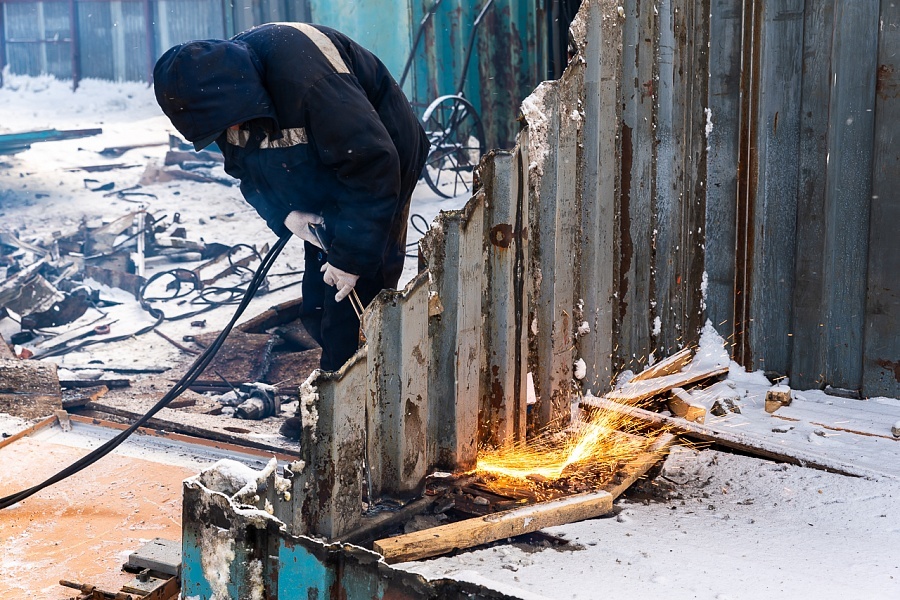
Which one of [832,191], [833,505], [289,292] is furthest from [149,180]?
[833,505]

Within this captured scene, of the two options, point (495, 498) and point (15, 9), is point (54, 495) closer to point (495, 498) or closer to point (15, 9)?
point (495, 498)

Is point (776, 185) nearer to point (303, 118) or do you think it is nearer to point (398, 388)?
point (303, 118)

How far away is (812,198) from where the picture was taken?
4.37m

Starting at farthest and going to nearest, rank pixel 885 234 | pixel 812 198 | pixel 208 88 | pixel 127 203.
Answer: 1. pixel 127 203
2. pixel 812 198
3. pixel 885 234
4. pixel 208 88

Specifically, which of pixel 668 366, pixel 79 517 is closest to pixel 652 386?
pixel 668 366

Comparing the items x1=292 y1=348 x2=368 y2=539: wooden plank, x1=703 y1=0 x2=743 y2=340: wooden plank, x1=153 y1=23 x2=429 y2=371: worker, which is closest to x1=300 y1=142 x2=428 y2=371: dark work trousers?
x1=153 y1=23 x2=429 y2=371: worker

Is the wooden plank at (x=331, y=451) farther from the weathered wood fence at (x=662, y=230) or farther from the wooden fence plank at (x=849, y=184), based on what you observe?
the wooden fence plank at (x=849, y=184)

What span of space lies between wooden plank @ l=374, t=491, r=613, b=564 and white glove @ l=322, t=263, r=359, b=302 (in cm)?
118

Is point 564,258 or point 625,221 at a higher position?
point 625,221

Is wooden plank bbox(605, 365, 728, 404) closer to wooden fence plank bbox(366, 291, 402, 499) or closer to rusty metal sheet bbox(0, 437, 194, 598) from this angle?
wooden fence plank bbox(366, 291, 402, 499)

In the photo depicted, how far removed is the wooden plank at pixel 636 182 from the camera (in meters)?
3.97

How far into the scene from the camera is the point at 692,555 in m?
2.95

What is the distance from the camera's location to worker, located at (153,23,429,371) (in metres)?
3.59

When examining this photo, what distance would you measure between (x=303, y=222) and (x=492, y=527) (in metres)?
1.62
